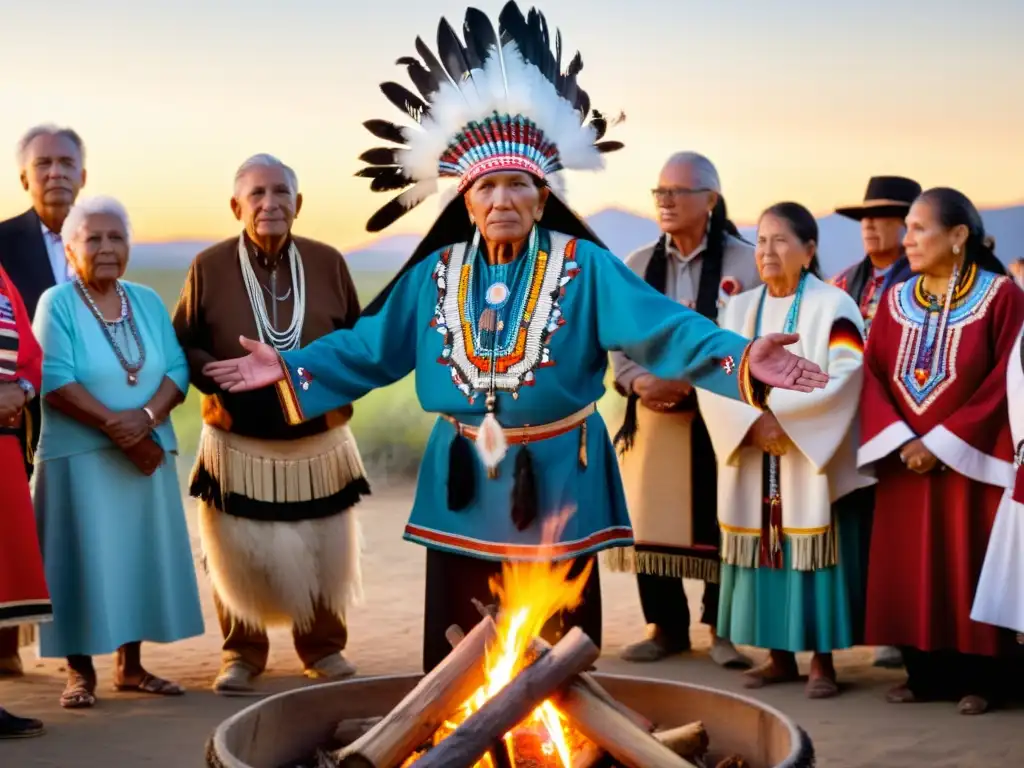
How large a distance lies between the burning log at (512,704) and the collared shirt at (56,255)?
3747 millimetres

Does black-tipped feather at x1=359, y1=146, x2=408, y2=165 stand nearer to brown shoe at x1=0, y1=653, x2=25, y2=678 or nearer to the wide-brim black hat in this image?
brown shoe at x1=0, y1=653, x2=25, y2=678

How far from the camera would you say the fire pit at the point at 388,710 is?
334 cm

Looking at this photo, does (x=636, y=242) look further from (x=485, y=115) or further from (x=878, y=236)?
(x=485, y=115)

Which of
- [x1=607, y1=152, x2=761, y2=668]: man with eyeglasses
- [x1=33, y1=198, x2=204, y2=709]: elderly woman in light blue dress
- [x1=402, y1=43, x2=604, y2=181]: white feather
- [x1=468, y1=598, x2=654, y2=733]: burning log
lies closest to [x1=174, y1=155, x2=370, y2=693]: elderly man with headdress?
[x1=33, y1=198, x2=204, y2=709]: elderly woman in light blue dress

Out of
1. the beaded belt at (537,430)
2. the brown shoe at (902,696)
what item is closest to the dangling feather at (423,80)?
the beaded belt at (537,430)

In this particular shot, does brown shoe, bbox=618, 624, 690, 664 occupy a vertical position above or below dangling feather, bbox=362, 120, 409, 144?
below

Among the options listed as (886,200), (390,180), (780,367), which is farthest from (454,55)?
(886,200)

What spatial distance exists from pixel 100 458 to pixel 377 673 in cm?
153

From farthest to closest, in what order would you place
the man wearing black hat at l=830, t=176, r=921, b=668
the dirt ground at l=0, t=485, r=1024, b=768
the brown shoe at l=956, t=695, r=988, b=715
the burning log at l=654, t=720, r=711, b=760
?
the man wearing black hat at l=830, t=176, r=921, b=668, the brown shoe at l=956, t=695, r=988, b=715, the dirt ground at l=0, t=485, r=1024, b=768, the burning log at l=654, t=720, r=711, b=760

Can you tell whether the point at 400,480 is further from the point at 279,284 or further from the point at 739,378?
the point at 739,378

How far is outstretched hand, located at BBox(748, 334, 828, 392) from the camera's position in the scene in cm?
373

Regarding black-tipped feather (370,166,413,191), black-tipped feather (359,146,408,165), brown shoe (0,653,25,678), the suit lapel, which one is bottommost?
brown shoe (0,653,25,678)

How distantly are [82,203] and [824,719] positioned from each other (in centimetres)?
345

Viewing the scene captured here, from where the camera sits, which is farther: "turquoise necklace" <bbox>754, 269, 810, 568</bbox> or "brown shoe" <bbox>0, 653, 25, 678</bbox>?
"brown shoe" <bbox>0, 653, 25, 678</bbox>
